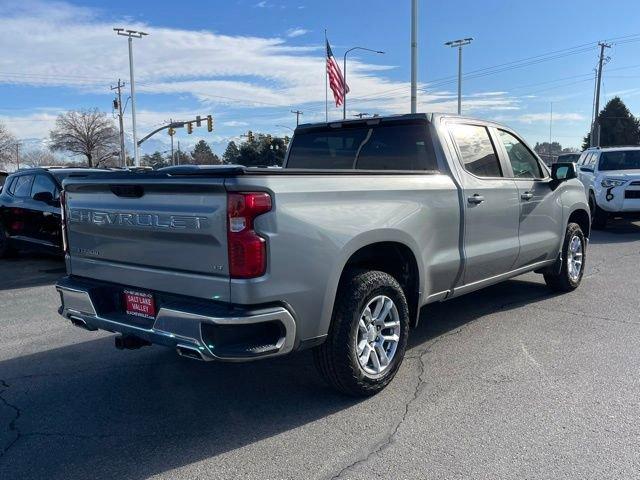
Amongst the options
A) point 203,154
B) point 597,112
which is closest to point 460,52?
point 597,112

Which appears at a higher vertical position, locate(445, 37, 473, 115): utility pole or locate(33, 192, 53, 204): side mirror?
locate(445, 37, 473, 115): utility pole

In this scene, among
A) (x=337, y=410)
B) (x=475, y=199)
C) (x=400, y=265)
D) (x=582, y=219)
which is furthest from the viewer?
(x=582, y=219)

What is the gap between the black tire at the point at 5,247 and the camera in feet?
33.6

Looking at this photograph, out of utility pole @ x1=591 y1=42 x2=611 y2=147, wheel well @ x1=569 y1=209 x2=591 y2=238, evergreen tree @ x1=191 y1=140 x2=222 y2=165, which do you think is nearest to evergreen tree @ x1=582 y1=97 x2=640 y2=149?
utility pole @ x1=591 y1=42 x2=611 y2=147

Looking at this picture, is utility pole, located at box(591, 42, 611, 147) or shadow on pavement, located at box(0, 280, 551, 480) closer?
shadow on pavement, located at box(0, 280, 551, 480)

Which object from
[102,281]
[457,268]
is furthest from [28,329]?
[457,268]

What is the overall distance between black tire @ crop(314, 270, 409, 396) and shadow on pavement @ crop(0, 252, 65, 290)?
5961 millimetres

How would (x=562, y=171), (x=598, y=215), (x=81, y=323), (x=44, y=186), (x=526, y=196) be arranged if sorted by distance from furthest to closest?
1. (x=598, y=215)
2. (x=44, y=186)
3. (x=562, y=171)
4. (x=526, y=196)
5. (x=81, y=323)

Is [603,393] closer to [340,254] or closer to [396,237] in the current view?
[396,237]

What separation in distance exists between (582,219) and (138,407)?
227 inches

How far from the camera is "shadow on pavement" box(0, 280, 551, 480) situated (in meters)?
3.21

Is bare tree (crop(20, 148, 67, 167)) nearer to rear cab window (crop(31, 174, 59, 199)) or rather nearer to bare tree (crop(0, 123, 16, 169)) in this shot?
bare tree (crop(0, 123, 16, 169))

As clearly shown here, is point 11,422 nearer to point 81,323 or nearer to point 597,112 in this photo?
point 81,323

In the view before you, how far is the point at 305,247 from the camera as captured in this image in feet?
11.0
